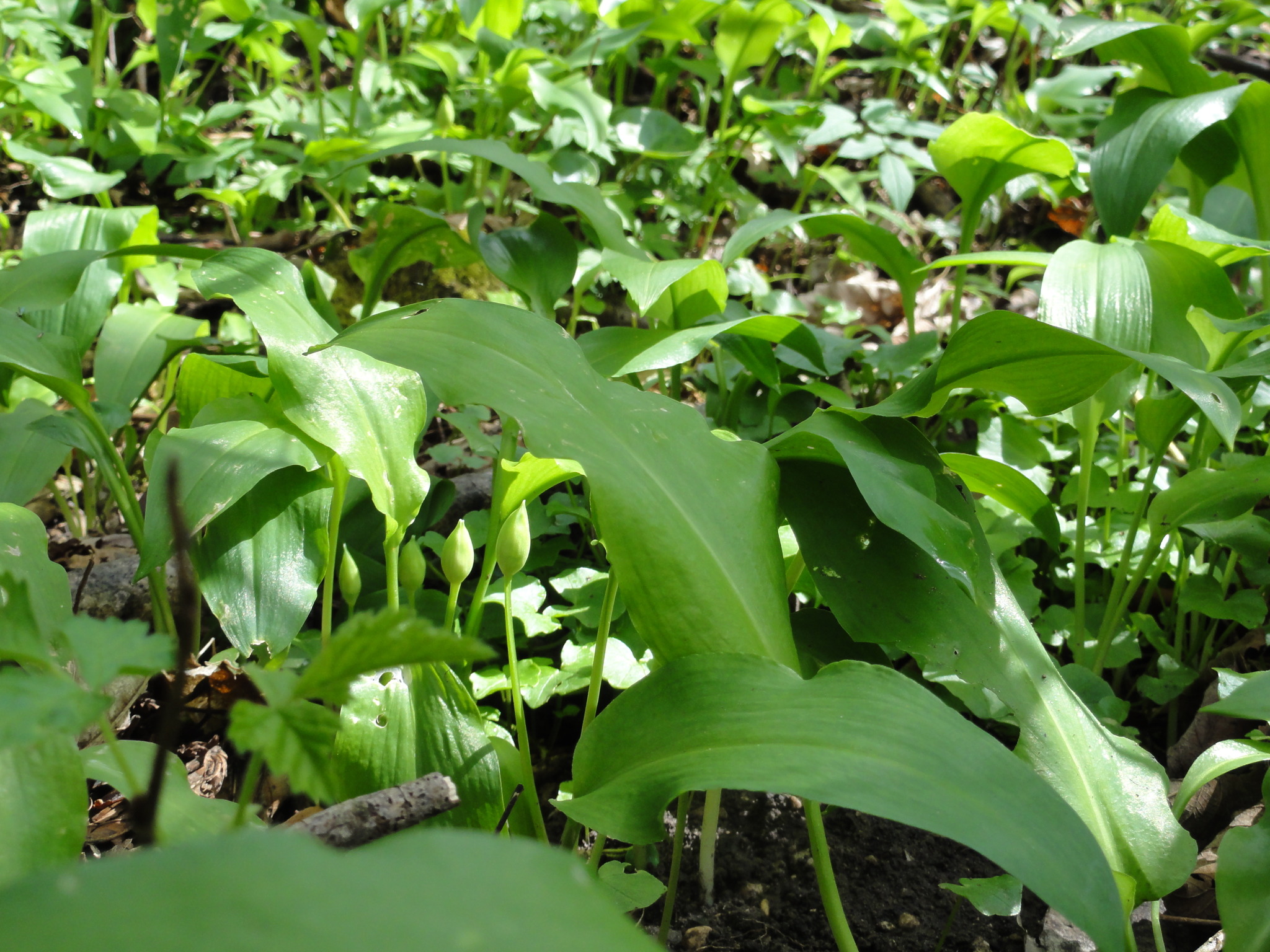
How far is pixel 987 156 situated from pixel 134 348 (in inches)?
63.5

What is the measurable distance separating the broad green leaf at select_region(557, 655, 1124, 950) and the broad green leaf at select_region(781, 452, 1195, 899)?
0.17m

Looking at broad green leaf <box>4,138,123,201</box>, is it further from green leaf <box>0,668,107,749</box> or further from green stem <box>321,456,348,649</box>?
green leaf <box>0,668,107,749</box>

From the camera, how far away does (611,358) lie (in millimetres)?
1159

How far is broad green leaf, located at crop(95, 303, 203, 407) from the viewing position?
4.88 ft

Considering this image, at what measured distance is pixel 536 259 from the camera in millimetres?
1279

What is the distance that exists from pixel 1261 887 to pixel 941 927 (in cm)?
36

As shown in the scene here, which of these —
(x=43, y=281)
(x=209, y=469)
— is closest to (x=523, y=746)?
(x=209, y=469)

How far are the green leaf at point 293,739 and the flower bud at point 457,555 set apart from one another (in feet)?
1.65

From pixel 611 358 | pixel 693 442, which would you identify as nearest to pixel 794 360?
pixel 611 358

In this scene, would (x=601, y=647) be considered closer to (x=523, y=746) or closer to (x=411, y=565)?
(x=523, y=746)

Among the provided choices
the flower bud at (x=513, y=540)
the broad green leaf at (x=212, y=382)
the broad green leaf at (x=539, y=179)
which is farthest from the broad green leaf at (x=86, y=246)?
the flower bud at (x=513, y=540)

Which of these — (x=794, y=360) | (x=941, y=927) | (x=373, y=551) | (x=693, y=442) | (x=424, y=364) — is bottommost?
(x=941, y=927)

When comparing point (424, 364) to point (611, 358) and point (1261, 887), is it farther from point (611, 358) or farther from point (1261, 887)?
point (1261, 887)

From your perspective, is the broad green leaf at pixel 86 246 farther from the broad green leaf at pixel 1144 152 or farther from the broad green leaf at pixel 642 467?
the broad green leaf at pixel 1144 152
